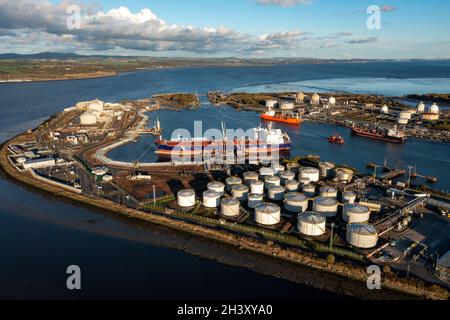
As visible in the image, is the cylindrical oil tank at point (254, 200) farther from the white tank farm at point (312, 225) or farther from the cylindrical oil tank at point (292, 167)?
the cylindrical oil tank at point (292, 167)

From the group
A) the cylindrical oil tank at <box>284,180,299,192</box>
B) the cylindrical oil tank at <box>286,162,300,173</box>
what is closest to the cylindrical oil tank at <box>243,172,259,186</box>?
the cylindrical oil tank at <box>284,180,299,192</box>

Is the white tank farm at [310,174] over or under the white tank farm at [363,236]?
over

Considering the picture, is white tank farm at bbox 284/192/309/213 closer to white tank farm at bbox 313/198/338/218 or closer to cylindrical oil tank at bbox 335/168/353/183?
white tank farm at bbox 313/198/338/218

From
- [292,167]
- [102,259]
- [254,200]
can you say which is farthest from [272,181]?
[102,259]

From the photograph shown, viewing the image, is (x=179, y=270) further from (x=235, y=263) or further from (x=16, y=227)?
(x=16, y=227)

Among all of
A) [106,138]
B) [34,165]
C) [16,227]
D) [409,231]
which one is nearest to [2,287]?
[16,227]

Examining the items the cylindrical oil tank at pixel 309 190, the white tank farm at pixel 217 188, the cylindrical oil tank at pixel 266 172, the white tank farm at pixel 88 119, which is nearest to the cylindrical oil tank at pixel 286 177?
the cylindrical oil tank at pixel 266 172
